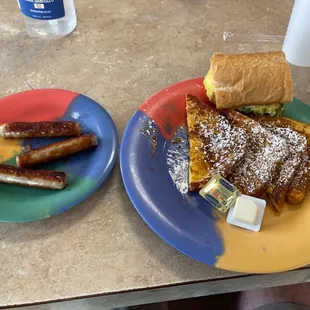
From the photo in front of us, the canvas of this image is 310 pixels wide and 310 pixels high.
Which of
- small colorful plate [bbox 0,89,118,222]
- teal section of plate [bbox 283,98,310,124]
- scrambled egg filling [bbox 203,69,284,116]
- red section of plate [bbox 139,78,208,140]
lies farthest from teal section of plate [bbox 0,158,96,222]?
teal section of plate [bbox 283,98,310,124]

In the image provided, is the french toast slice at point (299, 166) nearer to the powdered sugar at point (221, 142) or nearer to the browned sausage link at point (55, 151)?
the powdered sugar at point (221, 142)

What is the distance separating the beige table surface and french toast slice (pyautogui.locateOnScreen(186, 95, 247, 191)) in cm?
17

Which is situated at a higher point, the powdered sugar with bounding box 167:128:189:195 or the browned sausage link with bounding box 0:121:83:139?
the browned sausage link with bounding box 0:121:83:139

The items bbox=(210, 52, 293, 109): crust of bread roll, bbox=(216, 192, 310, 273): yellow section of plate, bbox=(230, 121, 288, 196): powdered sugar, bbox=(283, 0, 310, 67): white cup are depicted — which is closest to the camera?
bbox=(216, 192, 310, 273): yellow section of plate

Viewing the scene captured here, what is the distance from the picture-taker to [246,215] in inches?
32.4

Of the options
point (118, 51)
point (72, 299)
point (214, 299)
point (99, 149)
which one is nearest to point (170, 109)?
point (99, 149)

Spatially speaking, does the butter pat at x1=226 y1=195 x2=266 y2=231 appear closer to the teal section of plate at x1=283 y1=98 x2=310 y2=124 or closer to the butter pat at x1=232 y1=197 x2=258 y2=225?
the butter pat at x1=232 y1=197 x2=258 y2=225

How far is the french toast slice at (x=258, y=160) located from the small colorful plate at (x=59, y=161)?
291 millimetres

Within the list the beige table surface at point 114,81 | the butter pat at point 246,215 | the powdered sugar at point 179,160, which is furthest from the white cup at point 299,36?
Answer: the butter pat at point 246,215

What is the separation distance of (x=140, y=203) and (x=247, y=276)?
0.85 feet

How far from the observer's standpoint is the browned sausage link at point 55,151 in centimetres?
90

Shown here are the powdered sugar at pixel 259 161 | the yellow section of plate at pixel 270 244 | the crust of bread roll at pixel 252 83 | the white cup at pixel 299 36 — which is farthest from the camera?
the white cup at pixel 299 36

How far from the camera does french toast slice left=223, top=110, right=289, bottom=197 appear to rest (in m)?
0.87

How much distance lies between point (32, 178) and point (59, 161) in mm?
95
